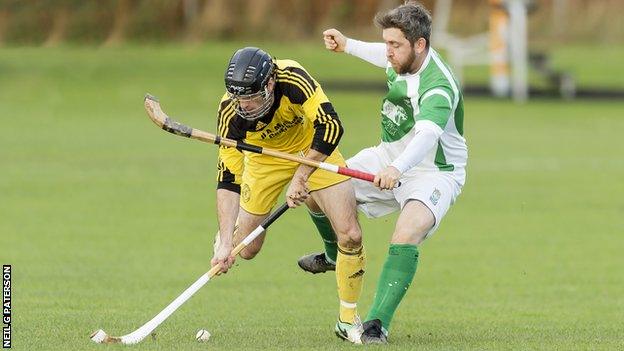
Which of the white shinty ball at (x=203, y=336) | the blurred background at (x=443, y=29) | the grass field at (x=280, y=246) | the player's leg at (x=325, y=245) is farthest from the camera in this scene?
the blurred background at (x=443, y=29)

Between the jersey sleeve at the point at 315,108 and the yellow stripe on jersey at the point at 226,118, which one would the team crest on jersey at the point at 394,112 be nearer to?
the jersey sleeve at the point at 315,108

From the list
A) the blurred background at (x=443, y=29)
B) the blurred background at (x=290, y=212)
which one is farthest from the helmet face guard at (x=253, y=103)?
the blurred background at (x=443, y=29)

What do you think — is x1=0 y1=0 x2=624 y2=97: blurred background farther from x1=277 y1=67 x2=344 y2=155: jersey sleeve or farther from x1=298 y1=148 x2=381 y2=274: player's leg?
x1=277 y1=67 x2=344 y2=155: jersey sleeve

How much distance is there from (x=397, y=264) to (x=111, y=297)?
3446mm

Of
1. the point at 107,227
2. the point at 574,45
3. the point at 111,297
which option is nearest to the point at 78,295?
the point at 111,297

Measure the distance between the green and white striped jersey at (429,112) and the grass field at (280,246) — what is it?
4.17ft

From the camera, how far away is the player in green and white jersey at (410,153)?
9.80 meters

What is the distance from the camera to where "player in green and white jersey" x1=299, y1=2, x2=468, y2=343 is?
9805 millimetres

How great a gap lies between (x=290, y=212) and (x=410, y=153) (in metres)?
10.0

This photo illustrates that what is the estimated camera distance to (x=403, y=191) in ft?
34.1

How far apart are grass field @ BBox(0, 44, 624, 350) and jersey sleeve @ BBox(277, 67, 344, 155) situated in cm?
138

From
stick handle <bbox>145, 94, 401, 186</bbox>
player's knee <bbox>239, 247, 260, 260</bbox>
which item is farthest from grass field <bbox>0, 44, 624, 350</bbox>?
stick handle <bbox>145, 94, 401, 186</bbox>

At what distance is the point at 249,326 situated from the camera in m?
10.8

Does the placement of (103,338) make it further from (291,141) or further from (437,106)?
(437,106)
